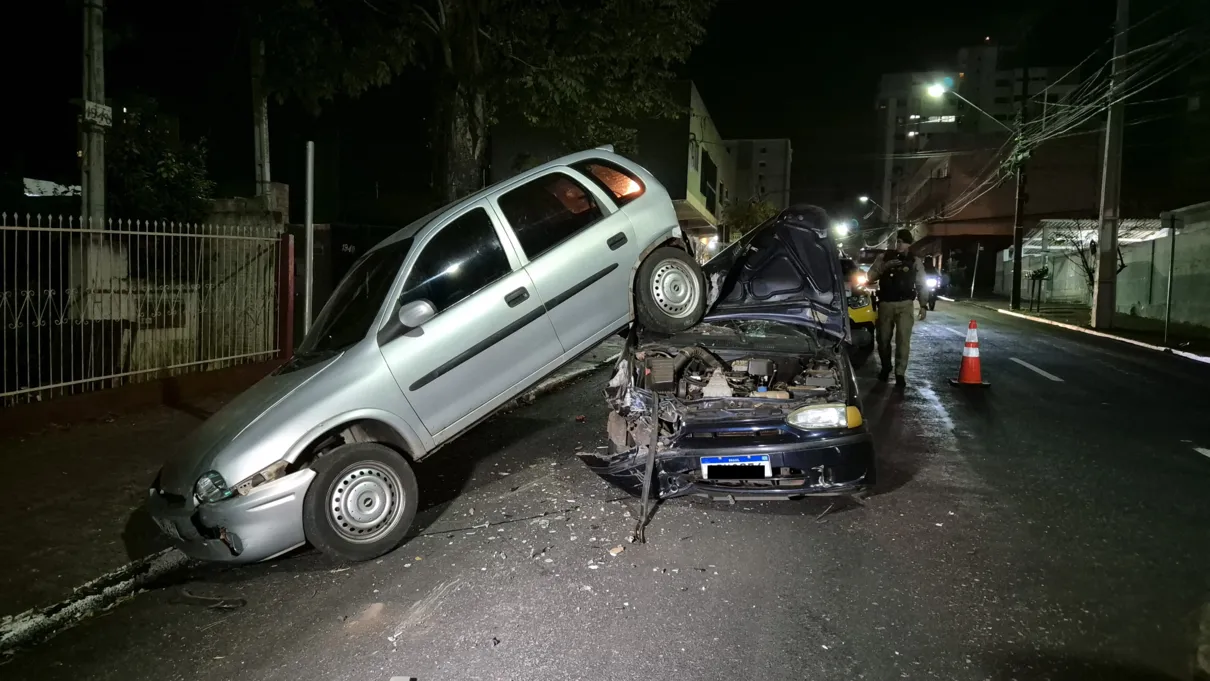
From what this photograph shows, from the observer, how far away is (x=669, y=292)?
20.0 feet

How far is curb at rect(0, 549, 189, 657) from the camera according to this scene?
3867 mm

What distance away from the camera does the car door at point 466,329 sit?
493 centimetres

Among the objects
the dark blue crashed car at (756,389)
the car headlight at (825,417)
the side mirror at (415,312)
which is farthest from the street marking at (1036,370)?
the side mirror at (415,312)

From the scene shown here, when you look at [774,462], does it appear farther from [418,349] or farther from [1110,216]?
[1110,216]

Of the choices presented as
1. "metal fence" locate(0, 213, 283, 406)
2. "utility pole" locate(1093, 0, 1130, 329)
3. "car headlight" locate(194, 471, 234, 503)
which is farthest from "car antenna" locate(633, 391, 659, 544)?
"utility pole" locate(1093, 0, 1130, 329)

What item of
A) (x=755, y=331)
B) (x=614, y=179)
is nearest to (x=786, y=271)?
(x=755, y=331)

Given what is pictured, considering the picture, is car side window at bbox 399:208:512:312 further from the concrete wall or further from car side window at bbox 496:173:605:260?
the concrete wall

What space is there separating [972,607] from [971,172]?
52559 mm

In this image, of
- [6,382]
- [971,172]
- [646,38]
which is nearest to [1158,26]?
[971,172]

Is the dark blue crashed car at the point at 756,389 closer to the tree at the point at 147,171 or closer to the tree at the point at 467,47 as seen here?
the tree at the point at 467,47

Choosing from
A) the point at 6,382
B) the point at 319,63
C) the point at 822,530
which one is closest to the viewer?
the point at 822,530

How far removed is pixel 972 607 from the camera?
3844 mm

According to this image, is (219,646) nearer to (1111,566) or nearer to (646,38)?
(1111,566)

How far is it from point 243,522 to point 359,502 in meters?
0.64
